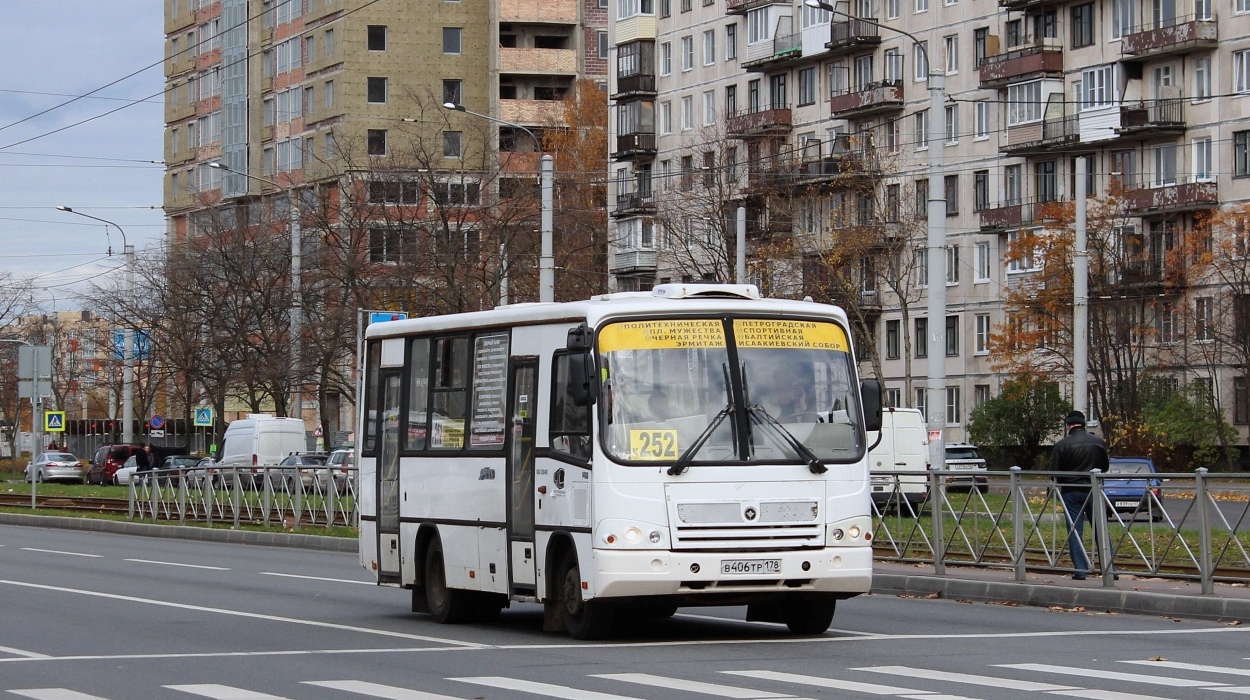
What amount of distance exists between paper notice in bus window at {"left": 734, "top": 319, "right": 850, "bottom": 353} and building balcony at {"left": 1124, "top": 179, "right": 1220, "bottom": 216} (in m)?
49.5

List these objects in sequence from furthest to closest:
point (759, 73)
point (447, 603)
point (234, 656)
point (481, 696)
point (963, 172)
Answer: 1. point (759, 73)
2. point (963, 172)
3. point (447, 603)
4. point (234, 656)
5. point (481, 696)

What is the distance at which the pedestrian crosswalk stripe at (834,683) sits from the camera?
1155cm

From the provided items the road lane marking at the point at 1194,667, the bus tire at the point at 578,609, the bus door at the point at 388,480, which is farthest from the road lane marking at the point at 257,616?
the road lane marking at the point at 1194,667

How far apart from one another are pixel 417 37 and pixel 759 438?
286ft

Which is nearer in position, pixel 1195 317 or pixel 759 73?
pixel 1195 317

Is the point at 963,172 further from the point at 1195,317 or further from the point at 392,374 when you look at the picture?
the point at 392,374

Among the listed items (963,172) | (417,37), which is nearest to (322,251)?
(963,172)

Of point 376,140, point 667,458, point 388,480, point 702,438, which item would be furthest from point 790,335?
point 376,140

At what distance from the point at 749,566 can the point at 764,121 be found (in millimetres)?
67192

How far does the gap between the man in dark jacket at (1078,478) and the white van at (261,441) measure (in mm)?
45803

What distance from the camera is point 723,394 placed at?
1538cm

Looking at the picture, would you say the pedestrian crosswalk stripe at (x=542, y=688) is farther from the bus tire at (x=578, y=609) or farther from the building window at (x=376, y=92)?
the building window at (x=376, y=92)

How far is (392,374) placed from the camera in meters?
18.5

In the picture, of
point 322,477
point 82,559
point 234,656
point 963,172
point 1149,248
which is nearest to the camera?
point 234,656
